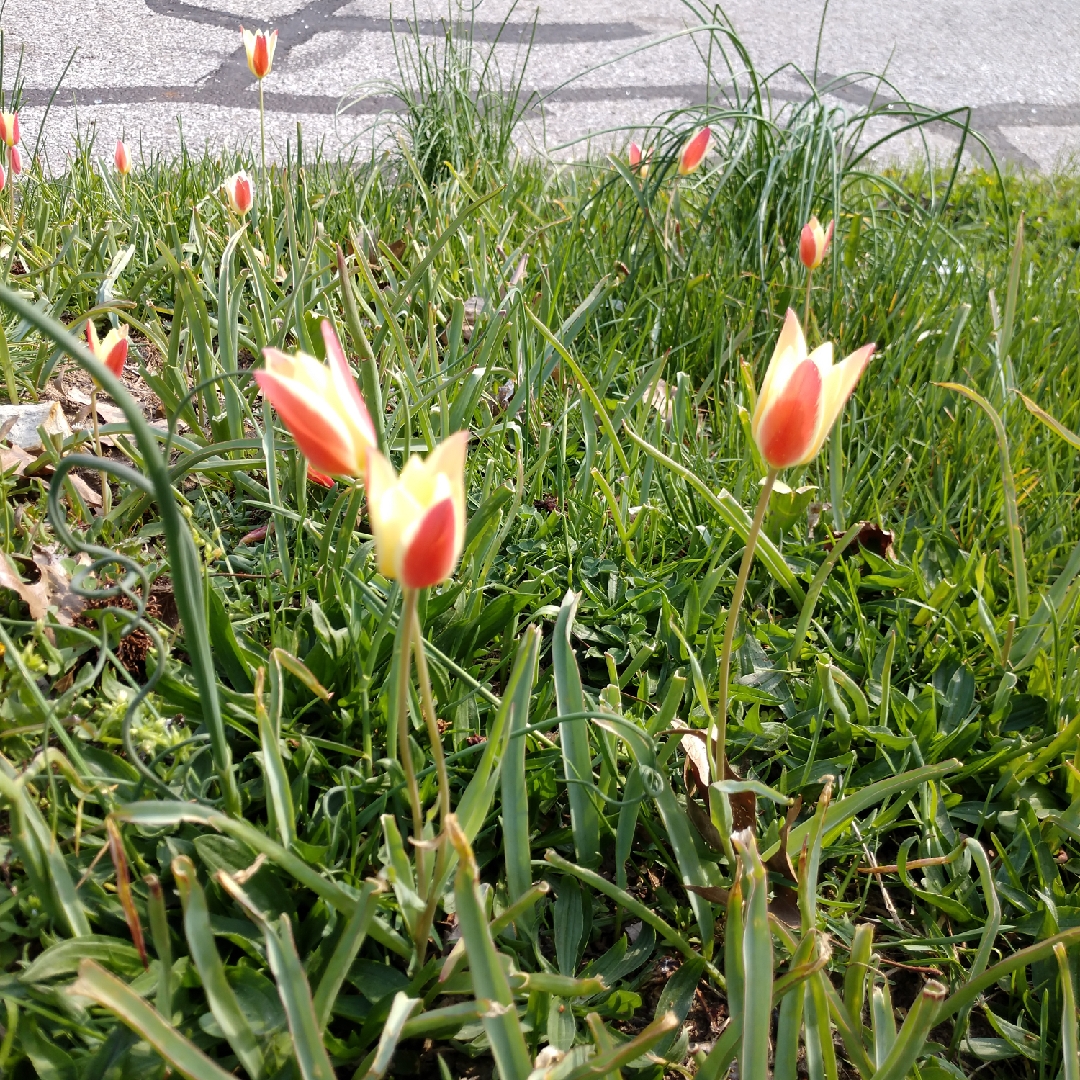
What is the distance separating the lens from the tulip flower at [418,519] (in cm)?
61

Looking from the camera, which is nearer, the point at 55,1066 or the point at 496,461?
the point at 55,1066

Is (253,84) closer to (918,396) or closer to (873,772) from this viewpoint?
(918,396)

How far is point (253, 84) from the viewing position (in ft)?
13.4

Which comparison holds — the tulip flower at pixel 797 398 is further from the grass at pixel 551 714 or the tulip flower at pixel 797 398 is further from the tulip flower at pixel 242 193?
the tulip flower at pixel 242 193

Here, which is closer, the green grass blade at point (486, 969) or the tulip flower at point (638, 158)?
the green grass blade at point (486, 969)

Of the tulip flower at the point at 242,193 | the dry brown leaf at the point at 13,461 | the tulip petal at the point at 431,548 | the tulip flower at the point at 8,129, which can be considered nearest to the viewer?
the tulip petal at the point at 431,548

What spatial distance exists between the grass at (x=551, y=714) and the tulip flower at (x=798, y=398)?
1.03ft

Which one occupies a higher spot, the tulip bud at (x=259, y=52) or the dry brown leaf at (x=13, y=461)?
the tulip bud at (x=259, y=52)

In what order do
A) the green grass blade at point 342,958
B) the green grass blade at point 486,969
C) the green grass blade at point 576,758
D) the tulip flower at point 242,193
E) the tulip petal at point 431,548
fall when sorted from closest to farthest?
the tulip petal at point 431,548 < the green grass blade at point 486,969 < the green grass blade at point 342,958 < the green grass blade at point 576,758 < the tulip flower at point 242,193

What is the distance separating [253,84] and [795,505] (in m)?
3.61

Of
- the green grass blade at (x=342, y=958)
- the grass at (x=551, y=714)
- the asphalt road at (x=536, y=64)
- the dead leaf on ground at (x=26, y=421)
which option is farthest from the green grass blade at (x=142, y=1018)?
the asphalt road at (x=536, y=64)

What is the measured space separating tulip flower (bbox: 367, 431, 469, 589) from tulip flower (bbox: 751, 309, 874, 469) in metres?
0.32

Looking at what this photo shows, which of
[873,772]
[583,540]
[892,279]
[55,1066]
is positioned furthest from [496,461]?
[892,279]

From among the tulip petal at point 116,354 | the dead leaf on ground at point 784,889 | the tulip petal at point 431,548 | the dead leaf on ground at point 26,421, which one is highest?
the tulip petal at point 116,354
